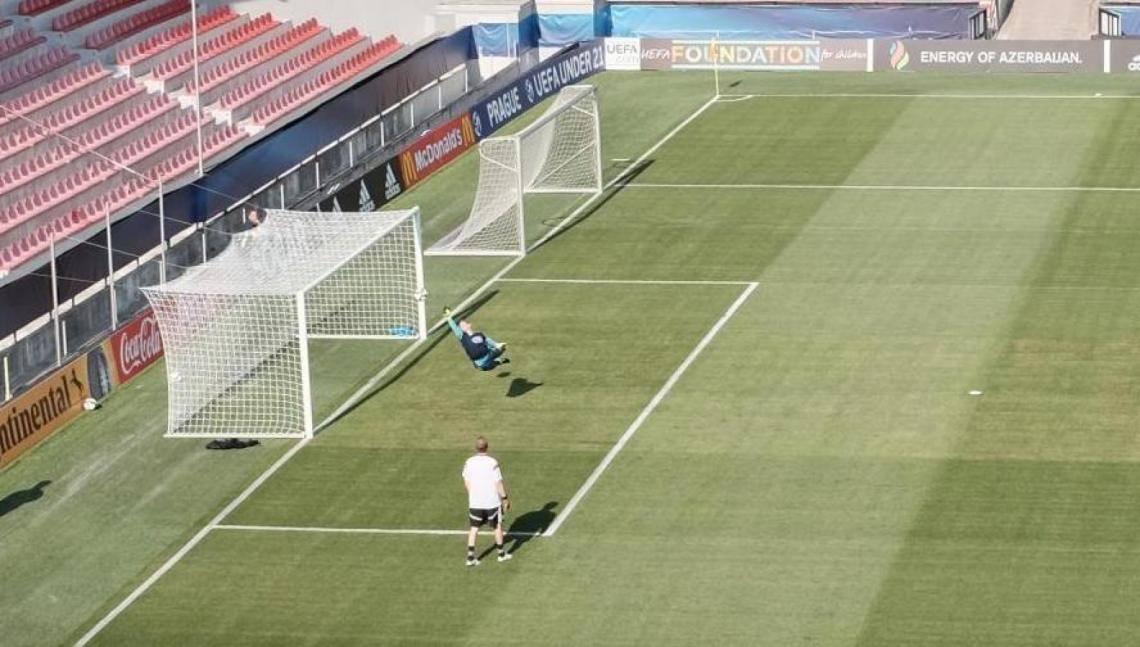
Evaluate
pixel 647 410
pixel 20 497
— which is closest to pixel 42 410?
pixel 20 497

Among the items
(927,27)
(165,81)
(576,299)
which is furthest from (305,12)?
(576,299)

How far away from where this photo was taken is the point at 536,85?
197ft

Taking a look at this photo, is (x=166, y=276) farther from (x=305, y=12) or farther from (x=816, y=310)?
(x=305, y=12)

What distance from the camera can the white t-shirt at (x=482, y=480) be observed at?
3027cm

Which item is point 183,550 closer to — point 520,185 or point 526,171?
point 520,185

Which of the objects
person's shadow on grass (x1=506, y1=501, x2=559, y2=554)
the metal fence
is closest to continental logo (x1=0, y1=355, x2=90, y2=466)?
the metal fence

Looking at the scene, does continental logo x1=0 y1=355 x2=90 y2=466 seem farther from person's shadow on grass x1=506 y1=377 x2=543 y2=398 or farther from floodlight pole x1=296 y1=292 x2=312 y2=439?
person's shadow on grass x1=506 y1=377 x2=543 y2=398

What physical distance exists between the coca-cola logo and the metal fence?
13.5 inches

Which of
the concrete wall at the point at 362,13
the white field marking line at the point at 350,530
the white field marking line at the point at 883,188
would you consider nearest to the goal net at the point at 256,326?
the white field marking line at the point at 350,530

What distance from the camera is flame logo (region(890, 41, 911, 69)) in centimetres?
6250

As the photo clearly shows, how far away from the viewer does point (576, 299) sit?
→ 43.4 meters

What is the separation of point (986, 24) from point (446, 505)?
38658mm

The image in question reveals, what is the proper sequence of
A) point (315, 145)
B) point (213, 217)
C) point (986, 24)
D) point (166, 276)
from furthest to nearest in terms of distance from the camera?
point (986, 24) → point (315, 145) → point (213, 217) → point (166, 276)

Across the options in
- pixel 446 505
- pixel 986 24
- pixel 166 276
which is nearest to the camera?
pixel 446 505
